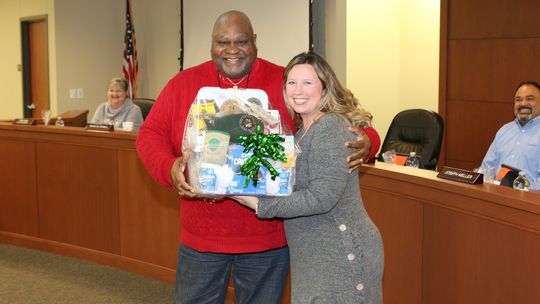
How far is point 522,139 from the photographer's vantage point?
4535 millimetres

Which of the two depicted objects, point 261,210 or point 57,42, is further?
point 57,42

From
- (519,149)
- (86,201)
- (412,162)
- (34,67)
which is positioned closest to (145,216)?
(86,201)

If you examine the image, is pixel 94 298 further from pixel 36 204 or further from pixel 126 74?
pixel 126 74

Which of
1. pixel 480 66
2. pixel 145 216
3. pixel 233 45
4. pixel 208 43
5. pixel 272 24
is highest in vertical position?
pixel 272 24

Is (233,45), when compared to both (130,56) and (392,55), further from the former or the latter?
(130,56)

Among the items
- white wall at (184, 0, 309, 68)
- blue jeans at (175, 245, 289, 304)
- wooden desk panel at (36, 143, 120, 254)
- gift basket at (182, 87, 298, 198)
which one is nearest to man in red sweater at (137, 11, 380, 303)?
blue jeans at (175, 245, 289, 304)

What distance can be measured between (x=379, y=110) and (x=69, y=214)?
3.48 meters

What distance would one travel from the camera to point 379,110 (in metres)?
7.05

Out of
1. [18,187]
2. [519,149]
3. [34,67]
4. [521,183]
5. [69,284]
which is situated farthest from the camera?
[34,67]

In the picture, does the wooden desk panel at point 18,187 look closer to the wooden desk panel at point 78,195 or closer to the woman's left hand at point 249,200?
the wooden desk panel at point 78,195

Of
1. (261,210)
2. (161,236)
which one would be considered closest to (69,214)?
(161,236)

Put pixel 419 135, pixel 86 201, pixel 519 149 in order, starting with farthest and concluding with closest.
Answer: pixel 419 135 < pixel 86 201 < pixel 519 149

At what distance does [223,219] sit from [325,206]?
48 centimetres

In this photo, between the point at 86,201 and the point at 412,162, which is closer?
the point at 412,162
